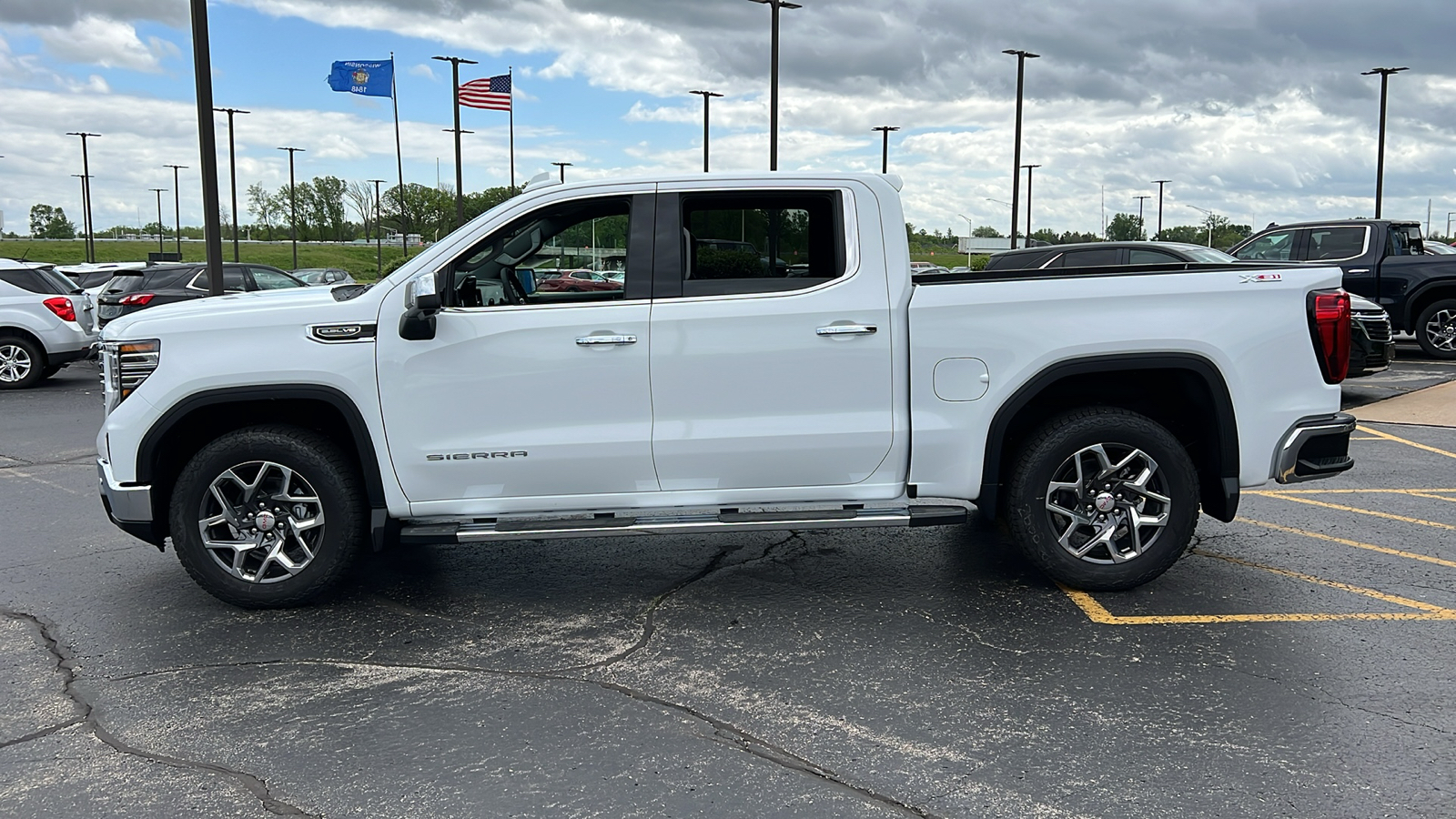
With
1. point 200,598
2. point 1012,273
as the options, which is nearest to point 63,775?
point 200,598

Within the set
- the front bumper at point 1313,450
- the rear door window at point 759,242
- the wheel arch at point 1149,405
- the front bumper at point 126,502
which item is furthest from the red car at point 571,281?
the front bumper at point 1313,450

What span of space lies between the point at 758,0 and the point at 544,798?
26895 mm

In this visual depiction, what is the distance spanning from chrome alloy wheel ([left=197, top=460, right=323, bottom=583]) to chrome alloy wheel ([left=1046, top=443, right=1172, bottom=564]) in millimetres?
3393

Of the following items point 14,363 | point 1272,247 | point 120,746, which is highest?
point 1272,247

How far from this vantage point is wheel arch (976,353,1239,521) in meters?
5.00

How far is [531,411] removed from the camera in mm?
4926

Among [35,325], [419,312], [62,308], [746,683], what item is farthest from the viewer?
[62,308]

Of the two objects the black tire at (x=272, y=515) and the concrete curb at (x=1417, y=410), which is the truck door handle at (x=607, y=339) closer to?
the black tire at (x=272, y=515)

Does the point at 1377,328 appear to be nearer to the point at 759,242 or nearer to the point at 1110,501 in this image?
the point at 1110,501

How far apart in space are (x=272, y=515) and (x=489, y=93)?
31.8 metres

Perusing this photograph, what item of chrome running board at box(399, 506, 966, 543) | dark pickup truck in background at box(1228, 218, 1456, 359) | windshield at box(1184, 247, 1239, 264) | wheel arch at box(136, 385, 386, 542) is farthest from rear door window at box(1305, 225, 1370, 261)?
wheel arch at box(136, 385, 386, 542)

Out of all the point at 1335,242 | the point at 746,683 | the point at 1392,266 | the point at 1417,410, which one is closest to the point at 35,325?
the point at 746,683

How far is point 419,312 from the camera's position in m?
4.82

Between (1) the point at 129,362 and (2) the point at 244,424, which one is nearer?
(1) the point at 129,362
